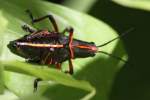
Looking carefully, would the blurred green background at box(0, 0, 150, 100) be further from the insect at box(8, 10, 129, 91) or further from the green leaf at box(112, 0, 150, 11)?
the green leaf at box(112, 0, 150, 11)

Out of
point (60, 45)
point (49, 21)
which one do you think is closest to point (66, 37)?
point (60, 45)

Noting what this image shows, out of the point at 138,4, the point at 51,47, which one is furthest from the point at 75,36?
the point at 138,4

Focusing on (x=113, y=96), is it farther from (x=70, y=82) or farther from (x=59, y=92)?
(x=70, y=82)

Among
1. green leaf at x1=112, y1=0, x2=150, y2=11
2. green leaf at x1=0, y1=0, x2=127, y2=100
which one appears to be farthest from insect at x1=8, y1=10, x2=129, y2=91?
green leaf at x1=112, y1=0, x2=150, y2=11

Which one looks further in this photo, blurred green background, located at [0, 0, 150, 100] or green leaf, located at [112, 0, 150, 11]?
blurred green background, located at [0, 0, 150, 100]

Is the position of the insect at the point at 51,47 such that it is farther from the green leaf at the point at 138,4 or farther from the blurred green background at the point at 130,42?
the green leaf at the point at 138,4
